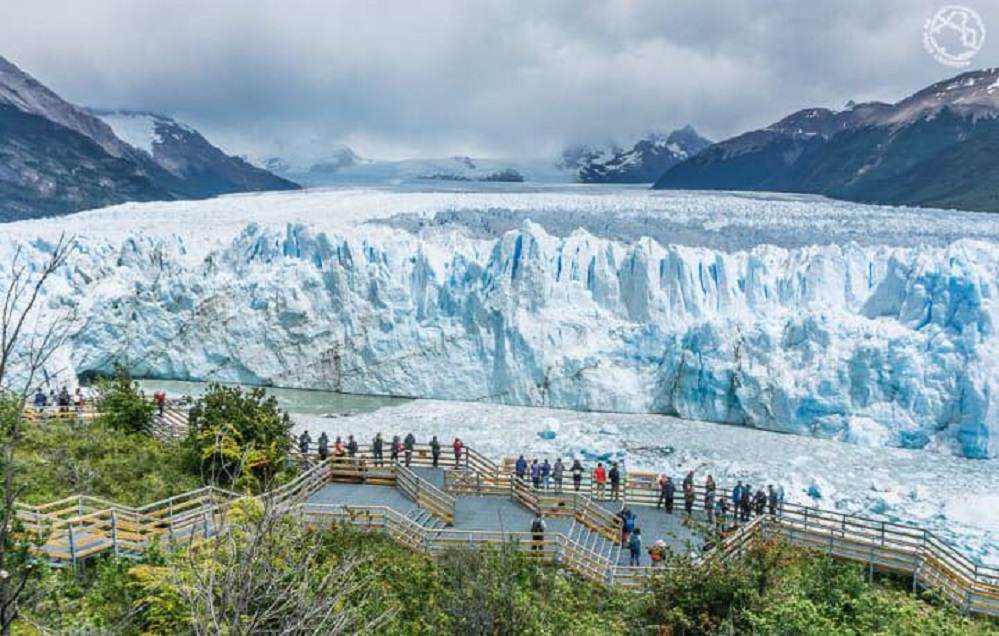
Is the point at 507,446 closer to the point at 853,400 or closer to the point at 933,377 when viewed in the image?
the point at 853,400

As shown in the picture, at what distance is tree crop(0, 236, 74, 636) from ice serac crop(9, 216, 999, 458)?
4.25 meters

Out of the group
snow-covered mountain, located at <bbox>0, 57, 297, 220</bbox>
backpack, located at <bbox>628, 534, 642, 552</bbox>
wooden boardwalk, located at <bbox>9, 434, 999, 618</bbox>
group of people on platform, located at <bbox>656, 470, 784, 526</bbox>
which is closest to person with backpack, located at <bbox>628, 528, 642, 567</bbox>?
backpack, located at <bbox>628, 534, 642, 552</bbox>

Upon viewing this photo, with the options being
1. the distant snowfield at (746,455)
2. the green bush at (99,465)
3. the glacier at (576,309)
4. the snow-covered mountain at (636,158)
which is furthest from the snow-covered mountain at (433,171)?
the green bush at (99,465)

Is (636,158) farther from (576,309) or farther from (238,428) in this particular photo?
(238,428)

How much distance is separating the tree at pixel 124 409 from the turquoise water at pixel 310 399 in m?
6.34

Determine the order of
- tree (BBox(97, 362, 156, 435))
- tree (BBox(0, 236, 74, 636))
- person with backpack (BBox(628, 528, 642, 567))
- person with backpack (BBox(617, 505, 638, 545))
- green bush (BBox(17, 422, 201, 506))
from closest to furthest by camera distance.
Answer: tree (BBox(0, 236, 74, 636)) → person with backpack (BBox(628, 528, 642, 567)) → person with backpack (BBox(617, 505, 638, 545)) → green bush (BBox(17, 422, 201, 506)) → tree (BBox(97, 362, 156, 435))

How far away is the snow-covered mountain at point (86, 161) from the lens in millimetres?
51406

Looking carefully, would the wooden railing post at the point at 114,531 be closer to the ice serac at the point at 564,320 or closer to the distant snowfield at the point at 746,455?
the distant snowfield at the point at 746,455

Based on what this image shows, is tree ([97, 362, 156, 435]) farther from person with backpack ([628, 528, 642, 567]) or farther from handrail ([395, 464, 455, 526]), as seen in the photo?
person with backpack ([628, 528, 642, 567])

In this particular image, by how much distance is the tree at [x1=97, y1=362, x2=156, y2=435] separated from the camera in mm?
14602

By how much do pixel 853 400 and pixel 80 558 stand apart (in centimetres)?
1711

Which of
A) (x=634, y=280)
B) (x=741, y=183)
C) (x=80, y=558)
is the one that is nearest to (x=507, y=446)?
(x=634, y=280)

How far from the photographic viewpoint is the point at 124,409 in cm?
1465

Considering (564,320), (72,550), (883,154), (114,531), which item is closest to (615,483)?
(114,531)
